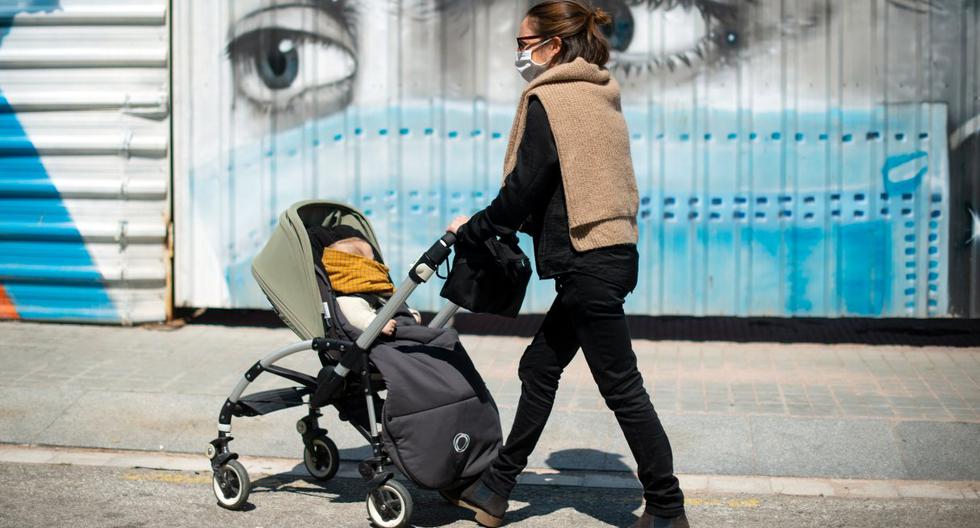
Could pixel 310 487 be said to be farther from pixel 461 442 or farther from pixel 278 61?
pixel 278 61

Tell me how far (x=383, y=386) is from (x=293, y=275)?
0.60 m

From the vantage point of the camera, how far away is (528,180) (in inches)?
193

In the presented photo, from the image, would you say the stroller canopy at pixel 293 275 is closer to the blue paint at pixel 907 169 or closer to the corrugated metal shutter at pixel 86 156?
the corrugated metal shutter at pixel 86 156

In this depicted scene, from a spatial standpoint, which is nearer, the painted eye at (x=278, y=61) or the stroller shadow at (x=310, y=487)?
the stroller shadow at (x=310, y=487)

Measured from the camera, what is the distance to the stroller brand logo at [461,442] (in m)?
5.23

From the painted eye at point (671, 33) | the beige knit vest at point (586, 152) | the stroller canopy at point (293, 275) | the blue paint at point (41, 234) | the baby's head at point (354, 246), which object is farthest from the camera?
the blue paint at point (41, 234)

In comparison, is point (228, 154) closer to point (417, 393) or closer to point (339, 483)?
point (339, 483)

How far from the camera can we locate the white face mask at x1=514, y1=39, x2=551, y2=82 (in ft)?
16.6

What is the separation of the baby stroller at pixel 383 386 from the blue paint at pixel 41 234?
379 centimetres

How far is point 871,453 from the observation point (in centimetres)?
626

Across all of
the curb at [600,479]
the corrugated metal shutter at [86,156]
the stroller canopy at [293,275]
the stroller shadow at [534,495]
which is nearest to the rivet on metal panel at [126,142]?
the corrugated metal shutter at [86,156]

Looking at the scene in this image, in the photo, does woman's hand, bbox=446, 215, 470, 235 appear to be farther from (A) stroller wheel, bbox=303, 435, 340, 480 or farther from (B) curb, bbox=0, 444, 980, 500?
(B) curb, bbox=0, 444, 980, 500

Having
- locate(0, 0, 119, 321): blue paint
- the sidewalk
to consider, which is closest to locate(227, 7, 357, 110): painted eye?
locate(0, 0, 119, 321): blue paint

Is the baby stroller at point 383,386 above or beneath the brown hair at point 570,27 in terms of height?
beneath
